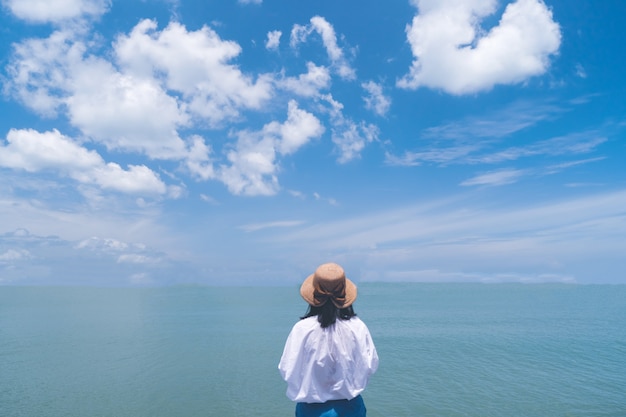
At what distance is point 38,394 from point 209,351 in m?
14.7

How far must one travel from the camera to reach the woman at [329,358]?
3.57m

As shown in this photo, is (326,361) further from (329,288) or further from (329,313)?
(329,288)

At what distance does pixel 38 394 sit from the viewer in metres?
22.8

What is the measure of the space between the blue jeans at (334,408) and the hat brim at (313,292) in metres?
0.88

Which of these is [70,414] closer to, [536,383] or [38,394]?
[38,394]

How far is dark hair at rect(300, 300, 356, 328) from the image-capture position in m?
3.63

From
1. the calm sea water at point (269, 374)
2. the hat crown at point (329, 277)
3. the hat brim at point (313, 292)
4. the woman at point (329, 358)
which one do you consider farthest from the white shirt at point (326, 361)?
the calm sea water at point (269, 374)

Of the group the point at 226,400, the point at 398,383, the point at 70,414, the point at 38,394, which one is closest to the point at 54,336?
the point at 38,394

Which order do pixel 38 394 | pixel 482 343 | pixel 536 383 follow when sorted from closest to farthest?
pixel 38 394, pixel 536 383, pixel 482 343

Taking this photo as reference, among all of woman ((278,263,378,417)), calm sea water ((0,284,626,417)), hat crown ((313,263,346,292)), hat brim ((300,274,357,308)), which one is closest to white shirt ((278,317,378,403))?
woman ((278,263,378,417))

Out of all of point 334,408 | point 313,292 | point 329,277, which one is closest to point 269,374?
point 334,408

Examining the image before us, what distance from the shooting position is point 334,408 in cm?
363

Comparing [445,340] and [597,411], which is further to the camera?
[445,340]

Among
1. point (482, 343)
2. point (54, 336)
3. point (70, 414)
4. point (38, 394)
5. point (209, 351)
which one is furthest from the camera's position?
point (54, 336)
